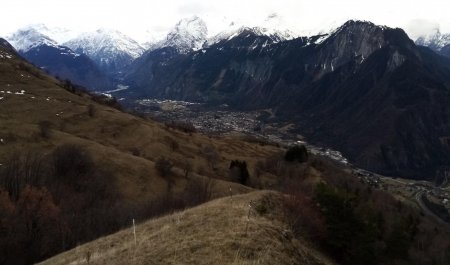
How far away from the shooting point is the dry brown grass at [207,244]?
2697 centimetres

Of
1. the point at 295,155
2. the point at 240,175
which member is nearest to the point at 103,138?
the point at 240,175

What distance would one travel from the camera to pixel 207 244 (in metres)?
28.5

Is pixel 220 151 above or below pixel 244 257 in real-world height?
below

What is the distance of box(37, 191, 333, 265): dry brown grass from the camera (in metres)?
27.0

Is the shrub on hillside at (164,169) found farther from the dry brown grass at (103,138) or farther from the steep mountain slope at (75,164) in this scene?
the dry brown grass at (103,138)

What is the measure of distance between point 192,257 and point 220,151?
491ft

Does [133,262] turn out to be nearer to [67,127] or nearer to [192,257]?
[192,257]

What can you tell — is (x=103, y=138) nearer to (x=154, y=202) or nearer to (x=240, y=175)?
(x=240, y=175)

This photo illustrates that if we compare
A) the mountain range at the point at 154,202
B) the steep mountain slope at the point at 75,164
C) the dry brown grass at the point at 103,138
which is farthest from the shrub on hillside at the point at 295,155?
the steep mountain slope at the point at 75,164

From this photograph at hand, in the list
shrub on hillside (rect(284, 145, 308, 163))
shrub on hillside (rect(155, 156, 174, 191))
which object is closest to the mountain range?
shrub on hillside (rect(155, 156, 174, 191))

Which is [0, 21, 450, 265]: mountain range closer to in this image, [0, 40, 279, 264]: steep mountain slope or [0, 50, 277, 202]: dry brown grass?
[0, 40, 279, 264]: steep mountain slope

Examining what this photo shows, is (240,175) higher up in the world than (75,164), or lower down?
lower down

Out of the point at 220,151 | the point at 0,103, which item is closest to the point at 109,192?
the point at 0,103

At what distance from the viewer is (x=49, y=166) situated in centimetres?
10031
